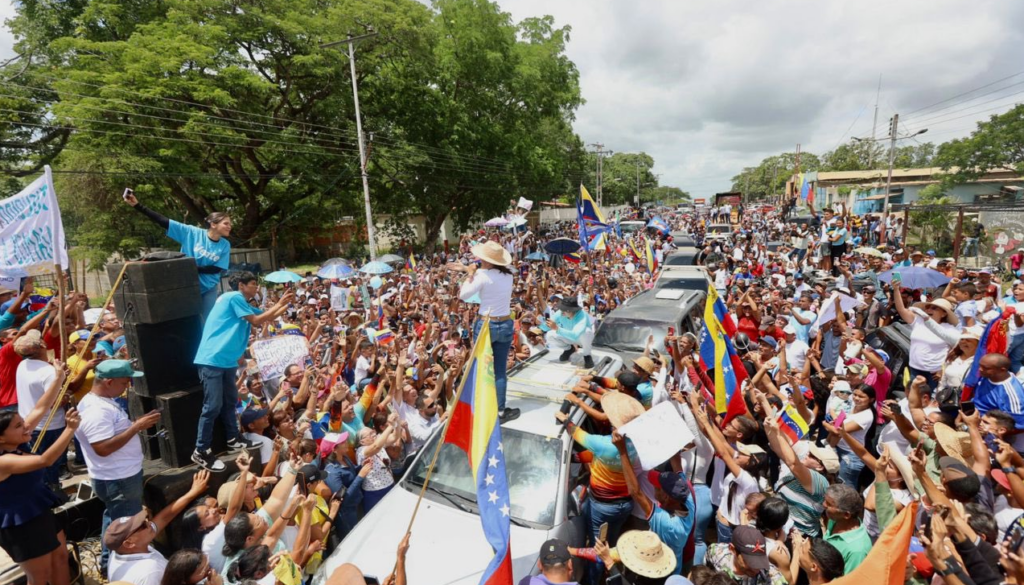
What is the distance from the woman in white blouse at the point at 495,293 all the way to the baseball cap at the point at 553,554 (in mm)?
1662

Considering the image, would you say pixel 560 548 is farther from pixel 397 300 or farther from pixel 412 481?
pixel 397 300

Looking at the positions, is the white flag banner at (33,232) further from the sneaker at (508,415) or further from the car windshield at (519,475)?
the sneaker at (508,415)

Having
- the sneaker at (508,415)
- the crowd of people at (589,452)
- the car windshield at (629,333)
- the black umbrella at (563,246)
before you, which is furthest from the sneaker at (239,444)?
the black umbrella at (563,246)

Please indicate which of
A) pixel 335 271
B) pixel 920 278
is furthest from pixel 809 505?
pixel 335 271

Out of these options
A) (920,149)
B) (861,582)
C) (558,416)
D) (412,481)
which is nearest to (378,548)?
(412,481)

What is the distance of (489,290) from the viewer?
191 inches

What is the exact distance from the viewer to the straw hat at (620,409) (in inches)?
138

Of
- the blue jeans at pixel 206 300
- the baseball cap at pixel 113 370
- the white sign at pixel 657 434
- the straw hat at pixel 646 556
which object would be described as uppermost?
the blue jeans at pixel 206 300

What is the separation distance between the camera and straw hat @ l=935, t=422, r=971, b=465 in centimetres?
352

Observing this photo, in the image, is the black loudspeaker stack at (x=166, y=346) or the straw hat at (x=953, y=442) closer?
the straw hat at (x=953, y=442)

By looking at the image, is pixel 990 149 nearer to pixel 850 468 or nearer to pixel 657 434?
pixel 850 468

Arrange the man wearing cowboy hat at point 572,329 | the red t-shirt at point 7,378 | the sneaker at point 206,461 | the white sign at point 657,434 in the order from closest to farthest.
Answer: the white sign at point 657,434 < the sneaker at point 206,461 < the red t-shirt at point 7,378 < the man wearing cowboy hat at point 572,329

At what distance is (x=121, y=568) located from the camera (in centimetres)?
290

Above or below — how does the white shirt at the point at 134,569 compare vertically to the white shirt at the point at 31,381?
below
